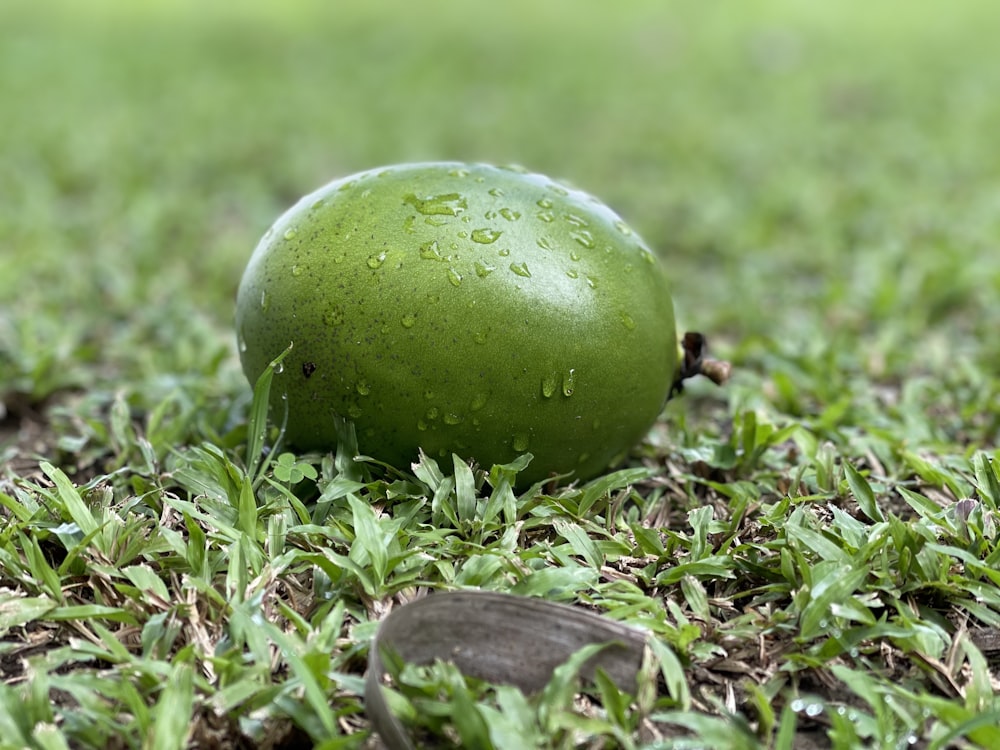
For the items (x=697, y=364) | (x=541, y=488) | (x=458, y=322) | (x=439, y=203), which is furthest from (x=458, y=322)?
(x=697, y=364)

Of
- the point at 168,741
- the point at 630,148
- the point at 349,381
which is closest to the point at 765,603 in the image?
the point at 349,381

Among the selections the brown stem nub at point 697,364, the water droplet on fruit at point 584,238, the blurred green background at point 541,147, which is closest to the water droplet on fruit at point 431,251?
the water droplet on fruit at point 584,238

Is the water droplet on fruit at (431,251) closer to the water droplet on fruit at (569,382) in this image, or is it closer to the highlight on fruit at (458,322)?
the highlight on fruit at (458,322)

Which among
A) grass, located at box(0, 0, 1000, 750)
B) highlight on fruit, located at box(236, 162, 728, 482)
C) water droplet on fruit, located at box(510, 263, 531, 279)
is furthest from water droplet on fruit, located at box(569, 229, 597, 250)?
grass, located at box(0, 0, 1000, 750)

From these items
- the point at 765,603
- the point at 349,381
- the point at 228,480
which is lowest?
the point at 765,603

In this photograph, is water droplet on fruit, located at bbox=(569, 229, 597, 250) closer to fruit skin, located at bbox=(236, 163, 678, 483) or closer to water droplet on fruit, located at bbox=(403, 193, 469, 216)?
fruit skin, located at bbox=(236, 163, 678, 483)

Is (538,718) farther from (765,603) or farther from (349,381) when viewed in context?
(349,381)
